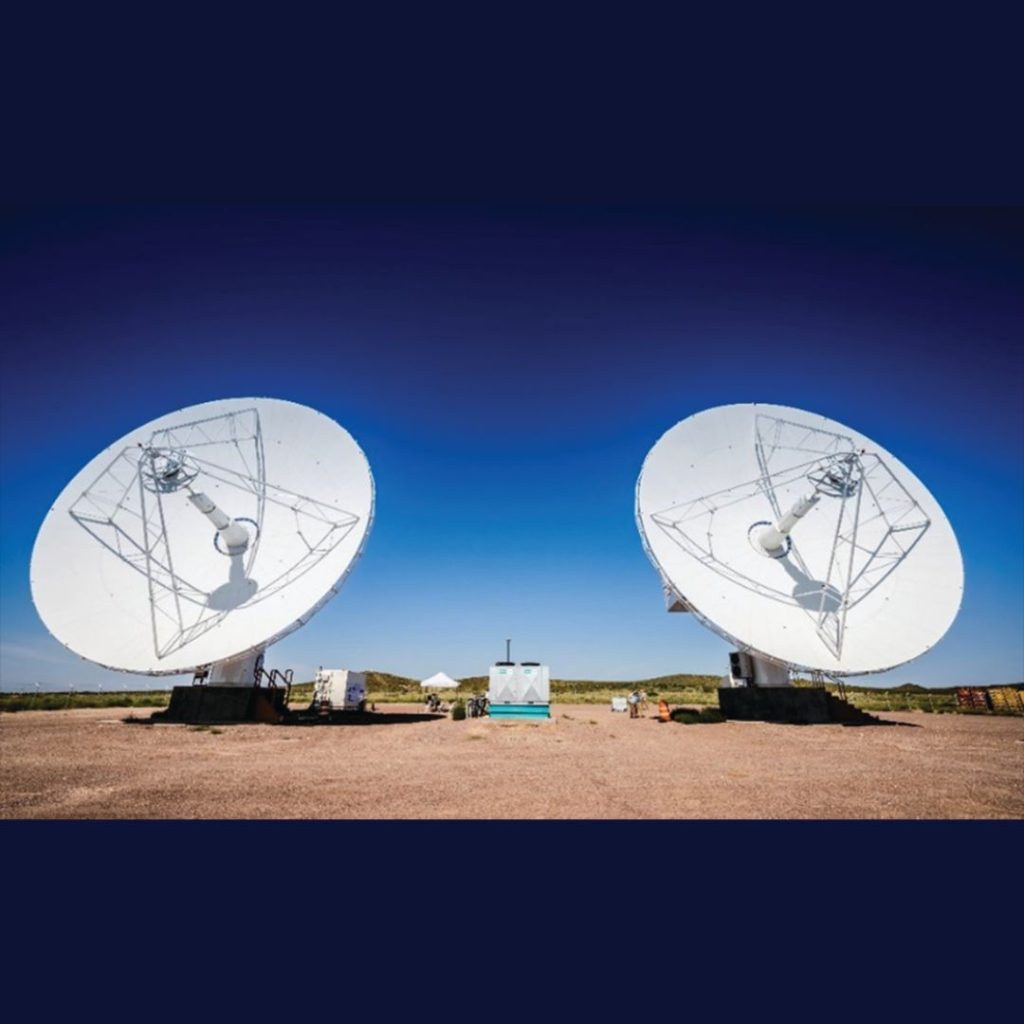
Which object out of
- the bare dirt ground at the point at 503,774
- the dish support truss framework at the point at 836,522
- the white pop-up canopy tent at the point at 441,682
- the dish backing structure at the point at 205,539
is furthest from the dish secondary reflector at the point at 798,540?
the white pop-up canopy tent at the point at 441,682

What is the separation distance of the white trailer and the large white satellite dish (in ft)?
24.9

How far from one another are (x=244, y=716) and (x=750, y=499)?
73.4 ft

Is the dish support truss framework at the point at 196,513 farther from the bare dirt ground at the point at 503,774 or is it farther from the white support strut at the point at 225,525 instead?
the bare dirt ground at the point at 503,774

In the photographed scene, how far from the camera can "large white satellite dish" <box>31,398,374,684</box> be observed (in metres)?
18.3

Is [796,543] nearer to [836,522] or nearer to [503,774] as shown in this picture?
[836,522]

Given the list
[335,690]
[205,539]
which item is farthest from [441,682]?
[205,539]

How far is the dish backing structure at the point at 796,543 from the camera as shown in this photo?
1923cm

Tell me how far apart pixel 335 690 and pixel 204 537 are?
491 inches

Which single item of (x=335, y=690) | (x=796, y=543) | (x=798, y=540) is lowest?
(x=335, y=690)

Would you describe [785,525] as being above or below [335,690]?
above

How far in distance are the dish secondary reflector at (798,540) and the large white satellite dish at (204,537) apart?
1214cm

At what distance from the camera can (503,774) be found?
10.6 meters

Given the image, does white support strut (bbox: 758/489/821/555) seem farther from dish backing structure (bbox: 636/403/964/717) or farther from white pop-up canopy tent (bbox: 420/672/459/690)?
white pop-up canopy tent (bbox: 420/672/459/690)

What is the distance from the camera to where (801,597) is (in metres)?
21.0
